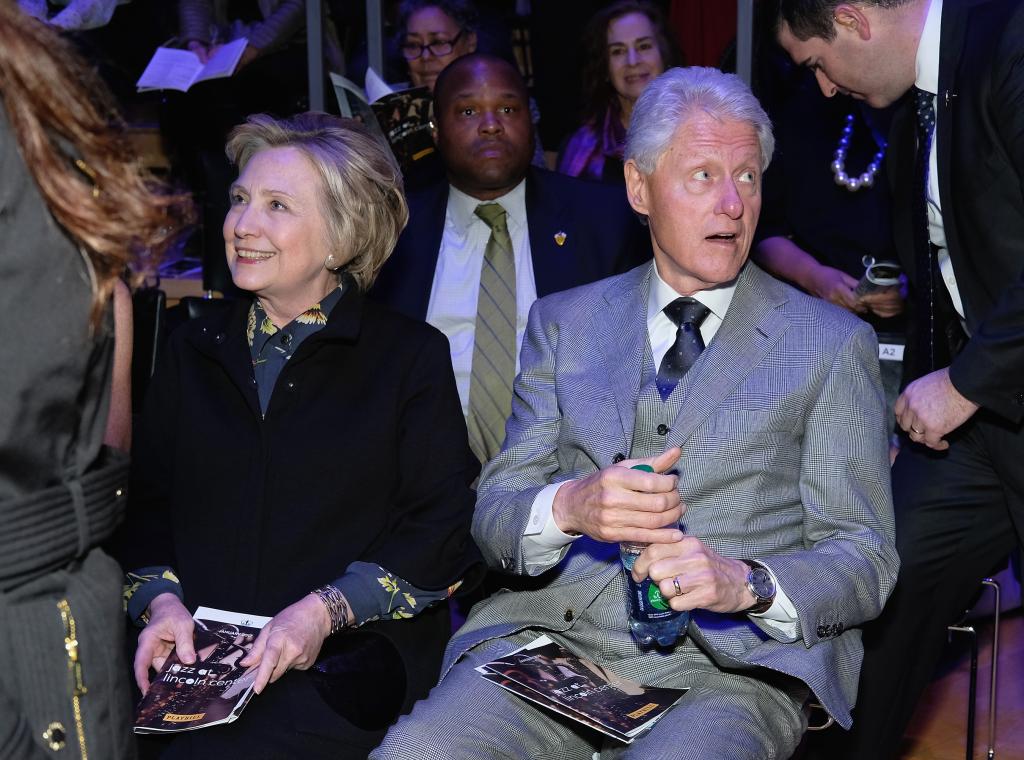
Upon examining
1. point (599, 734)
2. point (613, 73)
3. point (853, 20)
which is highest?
point (853, 20)

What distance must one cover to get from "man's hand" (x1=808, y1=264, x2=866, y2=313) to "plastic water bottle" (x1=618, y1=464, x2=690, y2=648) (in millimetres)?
1713

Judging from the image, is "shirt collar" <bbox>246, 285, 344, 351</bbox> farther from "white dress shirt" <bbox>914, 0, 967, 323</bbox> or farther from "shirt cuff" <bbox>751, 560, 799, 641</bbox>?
"white dress shirt" <bbox>914, 0, 967, 323</bbox>

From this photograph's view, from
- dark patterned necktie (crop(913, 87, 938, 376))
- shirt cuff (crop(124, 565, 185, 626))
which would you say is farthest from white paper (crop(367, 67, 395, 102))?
shirt cuff (crop(124, 565, 185, 626))

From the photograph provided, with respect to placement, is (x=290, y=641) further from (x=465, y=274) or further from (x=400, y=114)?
(x=400, y=114)

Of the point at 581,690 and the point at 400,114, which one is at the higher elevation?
the point at 400,114

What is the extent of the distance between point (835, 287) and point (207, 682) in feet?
7.41

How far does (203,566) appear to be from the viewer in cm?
250

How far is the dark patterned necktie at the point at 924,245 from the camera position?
2756mm

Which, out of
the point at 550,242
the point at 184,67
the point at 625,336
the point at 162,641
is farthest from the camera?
the point at 184,67

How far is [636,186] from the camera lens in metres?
2.56

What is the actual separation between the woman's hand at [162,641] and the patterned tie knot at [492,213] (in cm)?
170

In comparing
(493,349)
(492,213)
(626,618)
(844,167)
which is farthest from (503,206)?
(626,618)

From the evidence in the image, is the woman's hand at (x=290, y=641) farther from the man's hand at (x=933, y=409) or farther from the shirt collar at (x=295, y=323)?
the man's hand at (x=933, y=409)

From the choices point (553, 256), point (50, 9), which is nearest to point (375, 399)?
point (553, 256)
